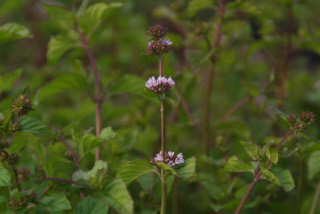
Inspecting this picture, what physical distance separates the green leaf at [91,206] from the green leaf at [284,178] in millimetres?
392

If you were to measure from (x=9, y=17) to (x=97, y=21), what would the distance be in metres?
2.02

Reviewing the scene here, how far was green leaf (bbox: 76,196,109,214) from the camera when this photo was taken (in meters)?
0.86

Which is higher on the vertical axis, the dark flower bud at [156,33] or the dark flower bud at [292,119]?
the dark flower bud at [156,33]

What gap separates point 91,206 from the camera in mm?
870

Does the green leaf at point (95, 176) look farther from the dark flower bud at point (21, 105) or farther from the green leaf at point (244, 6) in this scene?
the green leaf at point (244, 6)

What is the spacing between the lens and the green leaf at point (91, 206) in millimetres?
857

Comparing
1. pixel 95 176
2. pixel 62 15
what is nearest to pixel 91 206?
pixel 95 176

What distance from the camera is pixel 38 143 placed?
973mm

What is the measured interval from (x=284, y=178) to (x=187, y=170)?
241 mm

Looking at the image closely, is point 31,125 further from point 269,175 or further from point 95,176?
point 269,175

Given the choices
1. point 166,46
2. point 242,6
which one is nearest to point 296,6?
point 242,6

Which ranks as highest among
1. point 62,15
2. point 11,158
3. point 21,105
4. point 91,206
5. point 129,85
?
point 62,15

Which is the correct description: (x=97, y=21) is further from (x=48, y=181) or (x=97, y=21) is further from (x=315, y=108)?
(x=315, y=108)

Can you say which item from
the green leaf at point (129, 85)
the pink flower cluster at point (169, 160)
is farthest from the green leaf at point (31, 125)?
the green leaf at point (129, 85)
